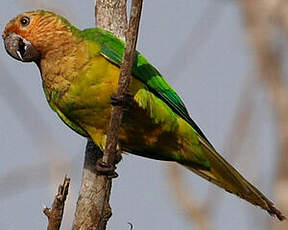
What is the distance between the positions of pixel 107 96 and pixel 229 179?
1078 millimetres

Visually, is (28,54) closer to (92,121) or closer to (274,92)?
(92,121)

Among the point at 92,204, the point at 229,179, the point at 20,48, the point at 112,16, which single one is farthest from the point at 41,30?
the point at 229,179

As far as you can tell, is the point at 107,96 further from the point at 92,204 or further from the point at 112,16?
the point at 112,16

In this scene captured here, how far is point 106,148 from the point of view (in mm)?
4047

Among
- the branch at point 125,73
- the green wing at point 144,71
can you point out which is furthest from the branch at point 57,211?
the green wing at point 144,71

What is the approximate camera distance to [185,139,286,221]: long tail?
4.96m

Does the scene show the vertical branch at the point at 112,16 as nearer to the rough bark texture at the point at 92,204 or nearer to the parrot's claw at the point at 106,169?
the rough bark texture at the point at 92,204

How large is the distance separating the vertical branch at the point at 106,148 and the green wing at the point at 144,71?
9.5 inches

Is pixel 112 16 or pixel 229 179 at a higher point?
pixel 112 16

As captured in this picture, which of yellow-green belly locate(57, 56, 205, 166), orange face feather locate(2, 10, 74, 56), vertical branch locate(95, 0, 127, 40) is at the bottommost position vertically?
yellow-green belly locate(57, 56, 205, 166)

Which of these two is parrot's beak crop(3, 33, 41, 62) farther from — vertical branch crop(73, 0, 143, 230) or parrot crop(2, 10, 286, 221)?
vertical branch crop(73, 0, 143, 230)

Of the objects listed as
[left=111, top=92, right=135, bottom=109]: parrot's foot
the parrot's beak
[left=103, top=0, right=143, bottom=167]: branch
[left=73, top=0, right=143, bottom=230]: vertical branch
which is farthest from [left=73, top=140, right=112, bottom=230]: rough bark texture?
the parrot's beak

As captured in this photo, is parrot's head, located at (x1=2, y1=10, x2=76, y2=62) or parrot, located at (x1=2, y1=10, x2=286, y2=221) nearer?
parrot, located at (x1=2, y1=10, x2=286, y2=221)

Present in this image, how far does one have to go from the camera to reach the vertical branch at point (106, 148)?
12.5ft
